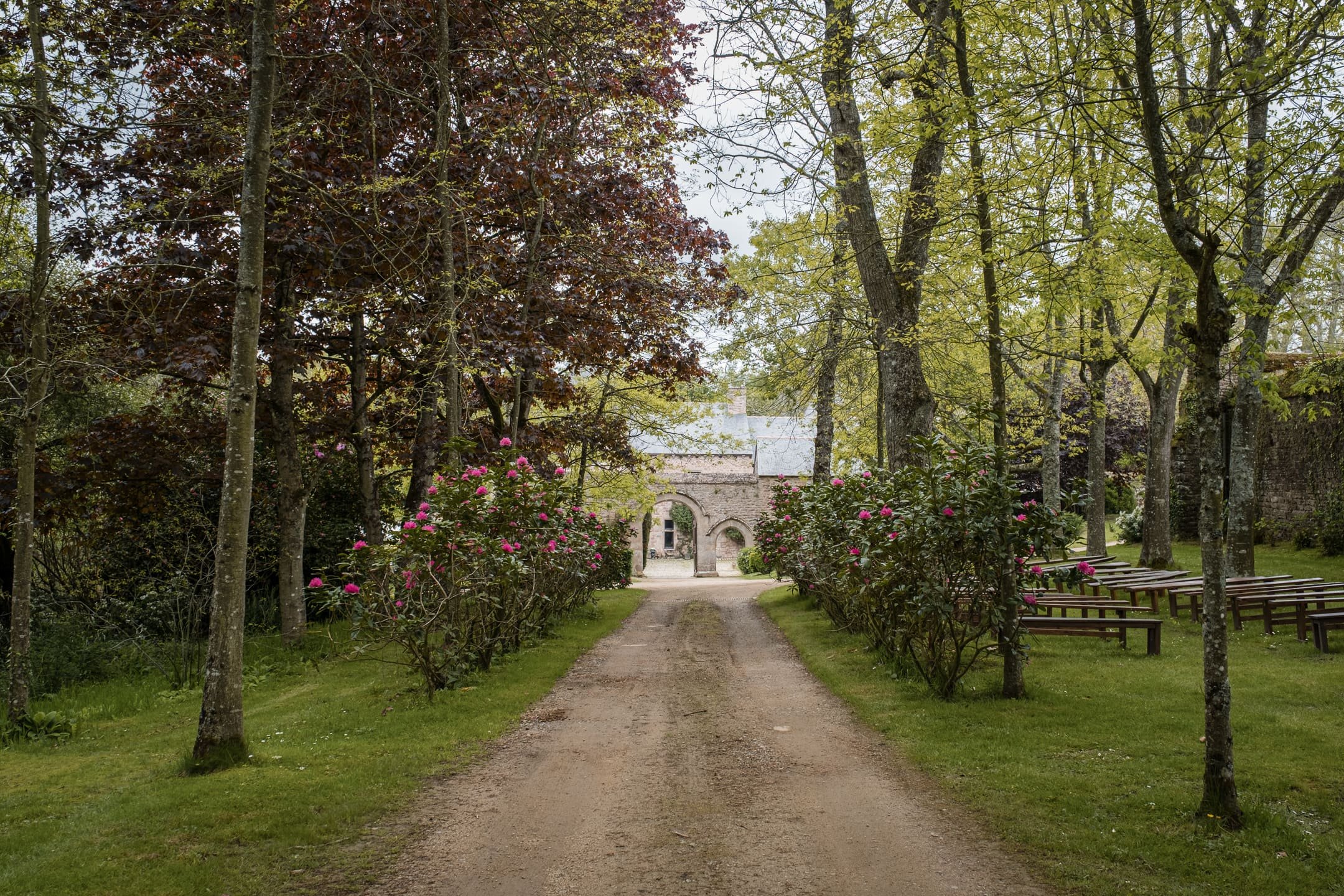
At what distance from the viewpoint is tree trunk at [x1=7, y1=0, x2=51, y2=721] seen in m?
6.95

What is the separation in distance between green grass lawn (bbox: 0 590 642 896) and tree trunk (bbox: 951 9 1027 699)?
393 cm

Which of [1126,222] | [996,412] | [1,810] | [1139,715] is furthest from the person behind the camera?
[1126,222]

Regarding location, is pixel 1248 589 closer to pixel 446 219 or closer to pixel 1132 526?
pixel 446 219

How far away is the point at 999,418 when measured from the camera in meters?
6.92

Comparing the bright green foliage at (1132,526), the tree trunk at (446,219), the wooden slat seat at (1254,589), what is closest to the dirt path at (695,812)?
the tree trunk at (446,219)

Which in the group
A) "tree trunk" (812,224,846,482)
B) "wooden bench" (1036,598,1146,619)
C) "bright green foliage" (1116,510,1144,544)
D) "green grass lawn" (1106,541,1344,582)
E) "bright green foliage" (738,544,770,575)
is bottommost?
"bright green foliage" (738,544,770,575)

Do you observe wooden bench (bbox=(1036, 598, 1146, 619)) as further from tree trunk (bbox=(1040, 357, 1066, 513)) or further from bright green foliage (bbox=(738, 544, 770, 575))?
bright green foliage (bbox=(738, 544, 770, 575))

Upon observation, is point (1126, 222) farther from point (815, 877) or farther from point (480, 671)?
point (480, 671)

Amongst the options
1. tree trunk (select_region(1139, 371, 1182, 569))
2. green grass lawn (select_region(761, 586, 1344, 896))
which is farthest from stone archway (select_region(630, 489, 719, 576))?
green grass lawn (select_region(761, 586, 1344, 896))

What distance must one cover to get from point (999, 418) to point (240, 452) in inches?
217

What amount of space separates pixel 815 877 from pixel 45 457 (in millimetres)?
10030

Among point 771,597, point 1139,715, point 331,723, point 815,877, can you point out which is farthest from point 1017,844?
point 771,597

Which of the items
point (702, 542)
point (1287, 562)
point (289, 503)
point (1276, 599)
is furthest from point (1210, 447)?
point (702, 542)

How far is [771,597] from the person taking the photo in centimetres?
1748
